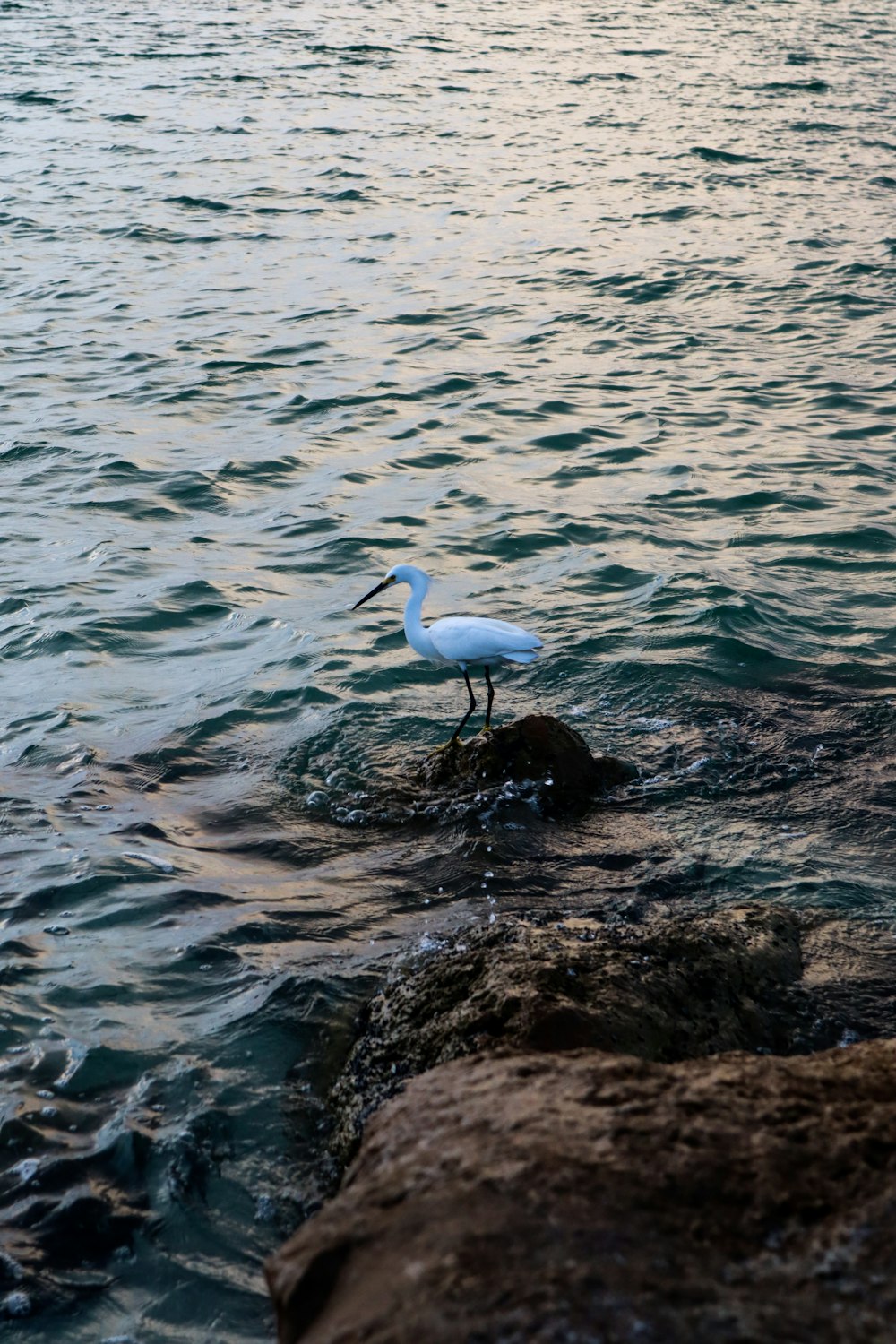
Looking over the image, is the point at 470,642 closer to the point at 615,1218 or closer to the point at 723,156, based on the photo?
the point at 615,1218

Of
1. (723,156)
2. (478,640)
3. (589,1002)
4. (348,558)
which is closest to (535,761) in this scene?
(478,640)

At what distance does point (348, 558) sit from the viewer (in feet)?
31.1

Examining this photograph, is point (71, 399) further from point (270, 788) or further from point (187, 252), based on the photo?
point (270, 788)

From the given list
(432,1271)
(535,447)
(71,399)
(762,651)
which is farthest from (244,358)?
(432,1271)

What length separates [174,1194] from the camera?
13.2 feet

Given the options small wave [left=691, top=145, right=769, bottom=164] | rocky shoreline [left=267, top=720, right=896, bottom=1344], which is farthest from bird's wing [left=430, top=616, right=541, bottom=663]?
small wave [left=691, top=145, right=769, bottom=164]

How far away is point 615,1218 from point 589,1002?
1513 mm

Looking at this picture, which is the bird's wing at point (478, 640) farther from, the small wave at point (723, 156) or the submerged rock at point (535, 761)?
the small wave at point (723, 156)

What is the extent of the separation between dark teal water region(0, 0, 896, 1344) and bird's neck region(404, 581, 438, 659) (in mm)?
628

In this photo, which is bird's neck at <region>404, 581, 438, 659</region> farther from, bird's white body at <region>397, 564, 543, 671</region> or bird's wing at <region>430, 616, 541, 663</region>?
bird's wing at <region>430, 616, 541, 663</region>

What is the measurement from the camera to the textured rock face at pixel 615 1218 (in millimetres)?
2332

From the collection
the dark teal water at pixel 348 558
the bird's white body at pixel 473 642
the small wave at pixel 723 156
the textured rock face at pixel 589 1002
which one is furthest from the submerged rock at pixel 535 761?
the small wave at pixel 723 156

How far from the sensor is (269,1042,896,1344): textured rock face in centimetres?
233

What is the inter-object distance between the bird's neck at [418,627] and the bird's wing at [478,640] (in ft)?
0.39
